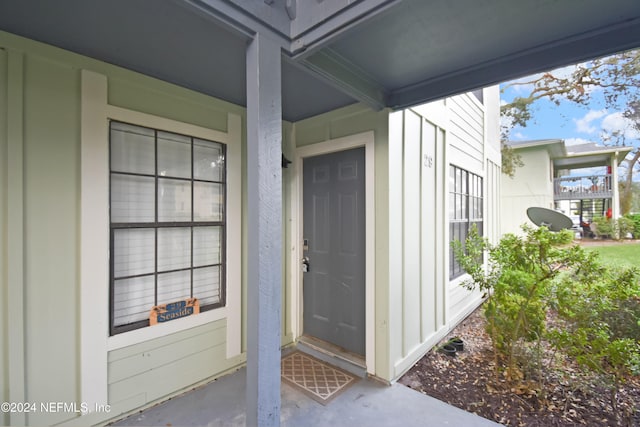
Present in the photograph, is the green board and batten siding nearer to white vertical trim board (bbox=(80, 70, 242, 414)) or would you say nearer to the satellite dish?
white vertical trim board (bbox=(80, 70, 242, 414))

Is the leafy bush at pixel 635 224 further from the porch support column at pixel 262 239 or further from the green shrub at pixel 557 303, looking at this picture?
the porch support column at pixel 262 239

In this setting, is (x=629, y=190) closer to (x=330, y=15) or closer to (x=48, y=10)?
(x=330, y=15)

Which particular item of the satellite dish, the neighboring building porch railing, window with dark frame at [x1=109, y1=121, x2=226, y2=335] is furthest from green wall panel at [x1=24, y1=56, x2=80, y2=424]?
the neighboring building porch railing

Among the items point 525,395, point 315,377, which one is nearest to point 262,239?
point 315,377

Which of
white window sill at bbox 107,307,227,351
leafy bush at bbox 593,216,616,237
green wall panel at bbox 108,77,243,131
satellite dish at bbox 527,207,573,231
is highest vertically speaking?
green wall panel at bbox 108,77,243,131

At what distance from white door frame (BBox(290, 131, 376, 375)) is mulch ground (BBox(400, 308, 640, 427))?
0.65m

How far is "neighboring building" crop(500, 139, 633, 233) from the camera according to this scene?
32.6 ft

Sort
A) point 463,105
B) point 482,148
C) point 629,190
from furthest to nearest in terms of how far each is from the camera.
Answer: point 629,190 < point 482,148 < point 463,105

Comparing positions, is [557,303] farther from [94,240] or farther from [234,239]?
[94,240]

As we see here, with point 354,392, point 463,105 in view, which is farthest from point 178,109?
point 463,105

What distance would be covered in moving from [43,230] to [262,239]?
151 cm

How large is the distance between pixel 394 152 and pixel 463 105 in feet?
8.27

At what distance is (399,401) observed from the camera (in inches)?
87.3

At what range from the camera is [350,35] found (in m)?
1.64
